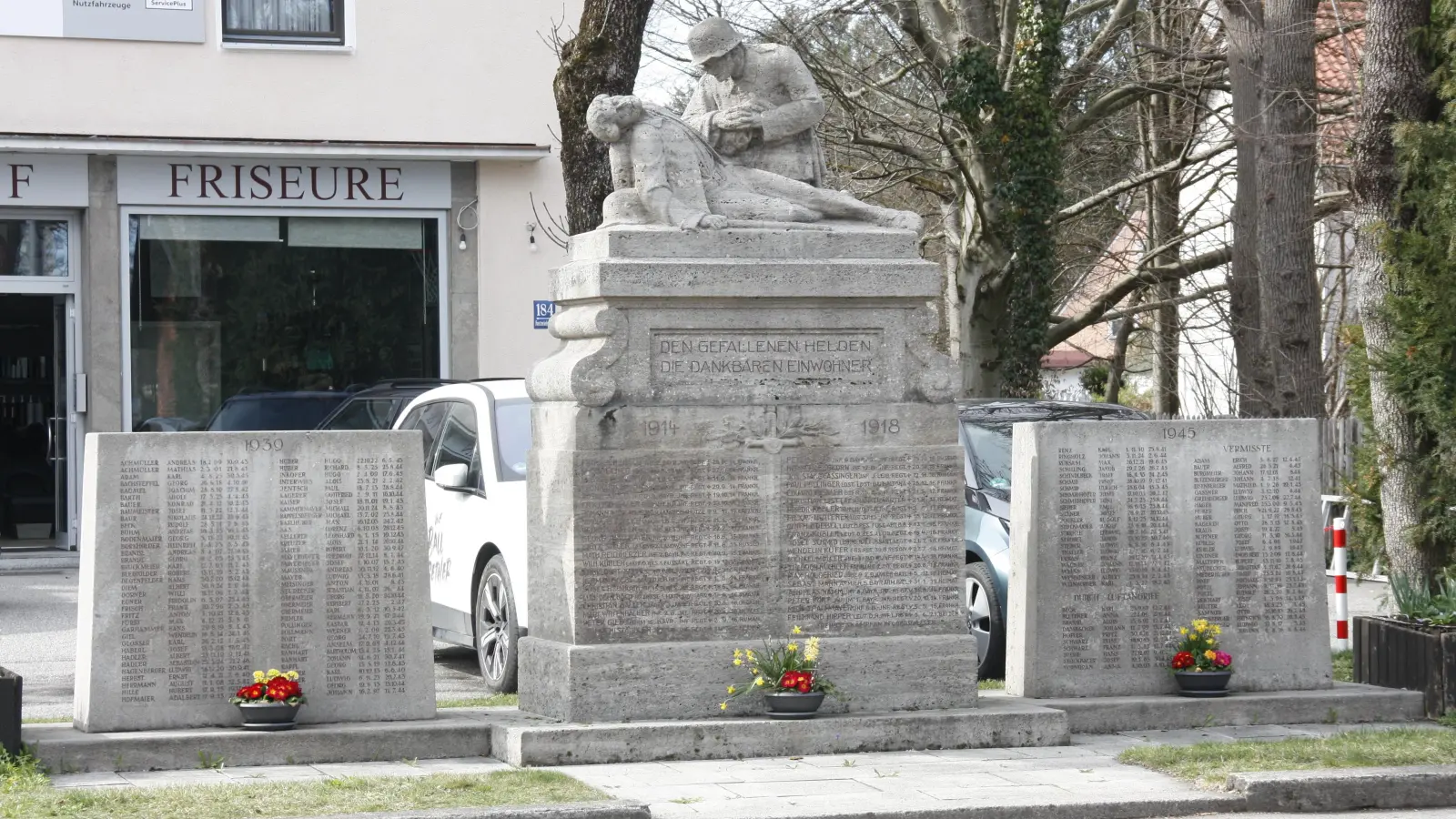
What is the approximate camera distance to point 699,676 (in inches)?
345

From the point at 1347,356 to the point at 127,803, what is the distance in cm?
898

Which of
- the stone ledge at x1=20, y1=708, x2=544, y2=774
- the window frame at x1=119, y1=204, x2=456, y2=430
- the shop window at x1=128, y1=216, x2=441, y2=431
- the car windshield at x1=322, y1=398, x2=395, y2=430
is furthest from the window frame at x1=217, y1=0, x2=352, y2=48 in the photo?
the stone ledge at x1=20, y1=708, x2=544, y2=774

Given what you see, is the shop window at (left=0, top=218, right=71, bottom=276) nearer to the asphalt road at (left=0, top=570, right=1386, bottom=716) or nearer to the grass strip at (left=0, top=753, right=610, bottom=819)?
the asphalt road at (left=0, top=570, right=1386, bottom=716)

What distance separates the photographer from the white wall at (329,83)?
20.1m

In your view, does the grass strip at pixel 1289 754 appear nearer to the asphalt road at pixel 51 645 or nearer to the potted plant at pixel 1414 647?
the asphalt road at pixel 51 645

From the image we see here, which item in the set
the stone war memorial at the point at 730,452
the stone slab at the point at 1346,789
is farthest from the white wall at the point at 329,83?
the stone slab at the point at 1346,789

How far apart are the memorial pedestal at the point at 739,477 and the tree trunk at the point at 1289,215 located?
666 cm

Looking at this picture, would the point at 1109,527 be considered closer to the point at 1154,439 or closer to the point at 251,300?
the point at 1154,439

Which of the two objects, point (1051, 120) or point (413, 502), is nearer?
point (413, 502)

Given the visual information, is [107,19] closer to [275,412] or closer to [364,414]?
[275,412]

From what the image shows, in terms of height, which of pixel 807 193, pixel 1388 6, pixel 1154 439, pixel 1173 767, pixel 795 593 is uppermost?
pixel 1388 6

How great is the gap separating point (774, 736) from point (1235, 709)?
2357 millimetres

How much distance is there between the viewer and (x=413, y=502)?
8.88 metres

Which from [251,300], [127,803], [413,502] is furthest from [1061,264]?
[127,803]
